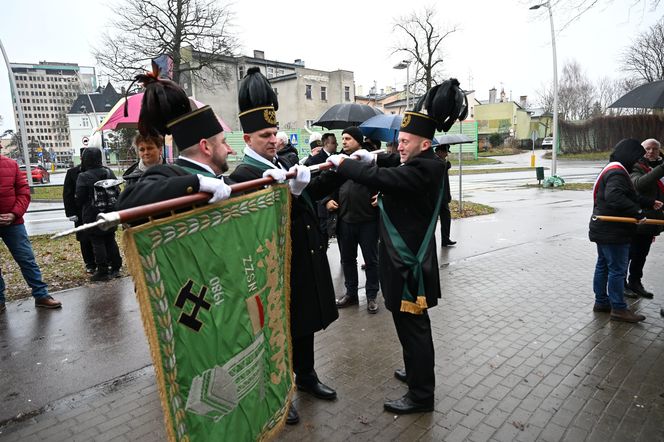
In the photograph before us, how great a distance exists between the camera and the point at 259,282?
2525mm

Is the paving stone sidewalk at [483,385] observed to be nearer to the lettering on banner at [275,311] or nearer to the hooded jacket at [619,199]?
the lettering on banner at [275,311]

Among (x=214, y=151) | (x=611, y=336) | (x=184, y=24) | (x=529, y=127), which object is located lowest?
(x=611, y=336)

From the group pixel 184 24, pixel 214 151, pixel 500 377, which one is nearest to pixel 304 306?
pixel 214 151

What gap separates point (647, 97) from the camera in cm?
580

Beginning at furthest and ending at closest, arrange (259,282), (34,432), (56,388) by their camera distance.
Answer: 1. (56,388)
2. (34,432)
3. (259,282)

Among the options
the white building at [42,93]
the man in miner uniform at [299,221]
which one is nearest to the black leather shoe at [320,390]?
the man in miner uniform at [299,221]

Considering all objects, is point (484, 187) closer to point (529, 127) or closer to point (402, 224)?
point (402, 224)

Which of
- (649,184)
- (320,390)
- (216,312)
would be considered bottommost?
(320,390)

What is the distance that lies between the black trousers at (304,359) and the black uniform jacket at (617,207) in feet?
12.0

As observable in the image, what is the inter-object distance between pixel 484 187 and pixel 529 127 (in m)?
56.4

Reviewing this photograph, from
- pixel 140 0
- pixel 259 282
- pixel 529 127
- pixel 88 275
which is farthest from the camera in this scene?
pixel 529 127

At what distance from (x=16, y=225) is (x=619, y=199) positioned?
7321mm

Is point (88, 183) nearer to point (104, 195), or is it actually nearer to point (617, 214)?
point (104, 195)

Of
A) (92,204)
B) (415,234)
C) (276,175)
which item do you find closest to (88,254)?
(92,204)
